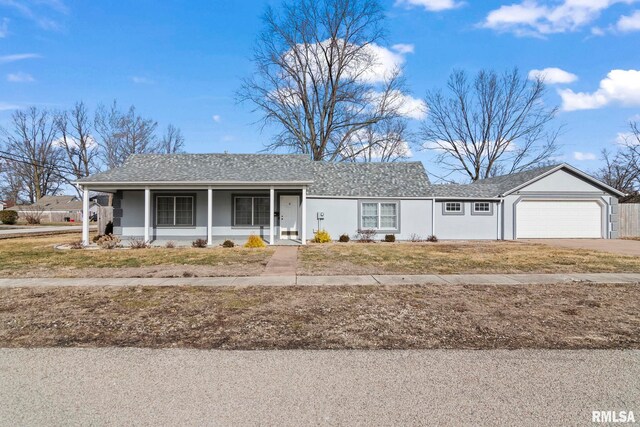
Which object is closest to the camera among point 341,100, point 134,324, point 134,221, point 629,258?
point 134,324

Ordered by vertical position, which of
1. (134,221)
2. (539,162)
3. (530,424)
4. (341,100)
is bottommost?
(530,424)

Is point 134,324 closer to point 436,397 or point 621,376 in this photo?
point 436,397

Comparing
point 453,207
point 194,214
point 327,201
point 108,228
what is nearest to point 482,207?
point 453,207

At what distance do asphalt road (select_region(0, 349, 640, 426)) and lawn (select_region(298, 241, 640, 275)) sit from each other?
5.68 metres

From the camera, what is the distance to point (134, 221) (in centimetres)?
1861

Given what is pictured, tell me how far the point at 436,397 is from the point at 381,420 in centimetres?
63

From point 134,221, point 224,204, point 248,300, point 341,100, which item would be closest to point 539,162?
point 341,100

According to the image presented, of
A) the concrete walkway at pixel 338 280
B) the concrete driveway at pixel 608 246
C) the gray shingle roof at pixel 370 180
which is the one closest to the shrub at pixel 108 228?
the gray shingle roof at pixel 370 180

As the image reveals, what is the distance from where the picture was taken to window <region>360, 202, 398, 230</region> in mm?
20188

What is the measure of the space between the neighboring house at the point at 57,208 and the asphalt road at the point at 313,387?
61.0 m

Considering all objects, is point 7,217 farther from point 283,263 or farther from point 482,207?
point 482,207

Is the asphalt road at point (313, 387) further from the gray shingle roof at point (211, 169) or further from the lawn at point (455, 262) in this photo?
the gray shingle roof at point (211, 169)

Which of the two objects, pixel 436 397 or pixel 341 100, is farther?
pixel 341 100

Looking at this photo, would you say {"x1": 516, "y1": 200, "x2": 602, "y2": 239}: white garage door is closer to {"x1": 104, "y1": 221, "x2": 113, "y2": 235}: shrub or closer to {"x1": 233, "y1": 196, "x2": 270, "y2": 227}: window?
{"x1": 233, "y1": 196, "x2": 270, "y2": 227}: window
